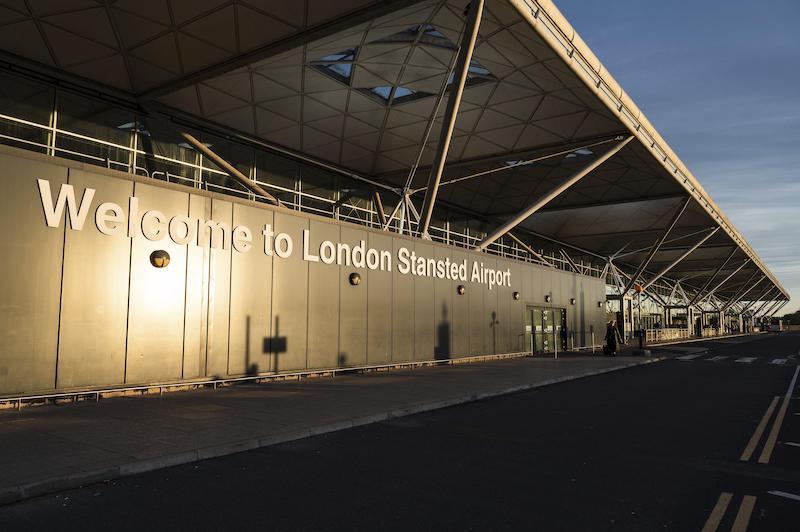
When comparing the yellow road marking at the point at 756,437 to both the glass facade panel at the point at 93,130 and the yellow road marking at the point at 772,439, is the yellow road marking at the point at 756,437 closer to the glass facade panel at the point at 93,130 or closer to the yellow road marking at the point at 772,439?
the yellow road marking at the point at 772,439

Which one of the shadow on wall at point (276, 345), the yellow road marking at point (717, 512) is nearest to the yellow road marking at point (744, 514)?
the yellow road marking at point (717, 512)

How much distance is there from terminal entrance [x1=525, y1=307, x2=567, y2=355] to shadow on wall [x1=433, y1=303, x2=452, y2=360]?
25.3ft

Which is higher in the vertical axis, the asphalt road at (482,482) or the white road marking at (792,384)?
the asphalt road at (482,482)

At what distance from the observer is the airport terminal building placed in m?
11.6

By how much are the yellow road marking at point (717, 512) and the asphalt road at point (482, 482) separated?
0.06 ft

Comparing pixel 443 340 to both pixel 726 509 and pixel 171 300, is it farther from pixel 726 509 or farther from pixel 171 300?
pixel 726 509

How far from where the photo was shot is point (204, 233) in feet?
45.6

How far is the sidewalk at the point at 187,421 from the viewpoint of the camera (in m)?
6.46

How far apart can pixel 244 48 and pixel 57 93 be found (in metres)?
6.33

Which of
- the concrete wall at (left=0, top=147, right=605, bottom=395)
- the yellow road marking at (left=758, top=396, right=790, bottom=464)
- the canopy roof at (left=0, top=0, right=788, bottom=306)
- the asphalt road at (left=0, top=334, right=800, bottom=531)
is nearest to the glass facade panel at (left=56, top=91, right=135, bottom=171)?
the canopy roof at (left=0, top=0, right=788, bottom=306)

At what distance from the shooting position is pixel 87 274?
11570 mm

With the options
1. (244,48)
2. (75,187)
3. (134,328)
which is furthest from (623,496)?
(244,48)

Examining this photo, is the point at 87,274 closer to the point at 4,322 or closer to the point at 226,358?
the point at 4,322

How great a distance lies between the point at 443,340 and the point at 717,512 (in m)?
17.2
